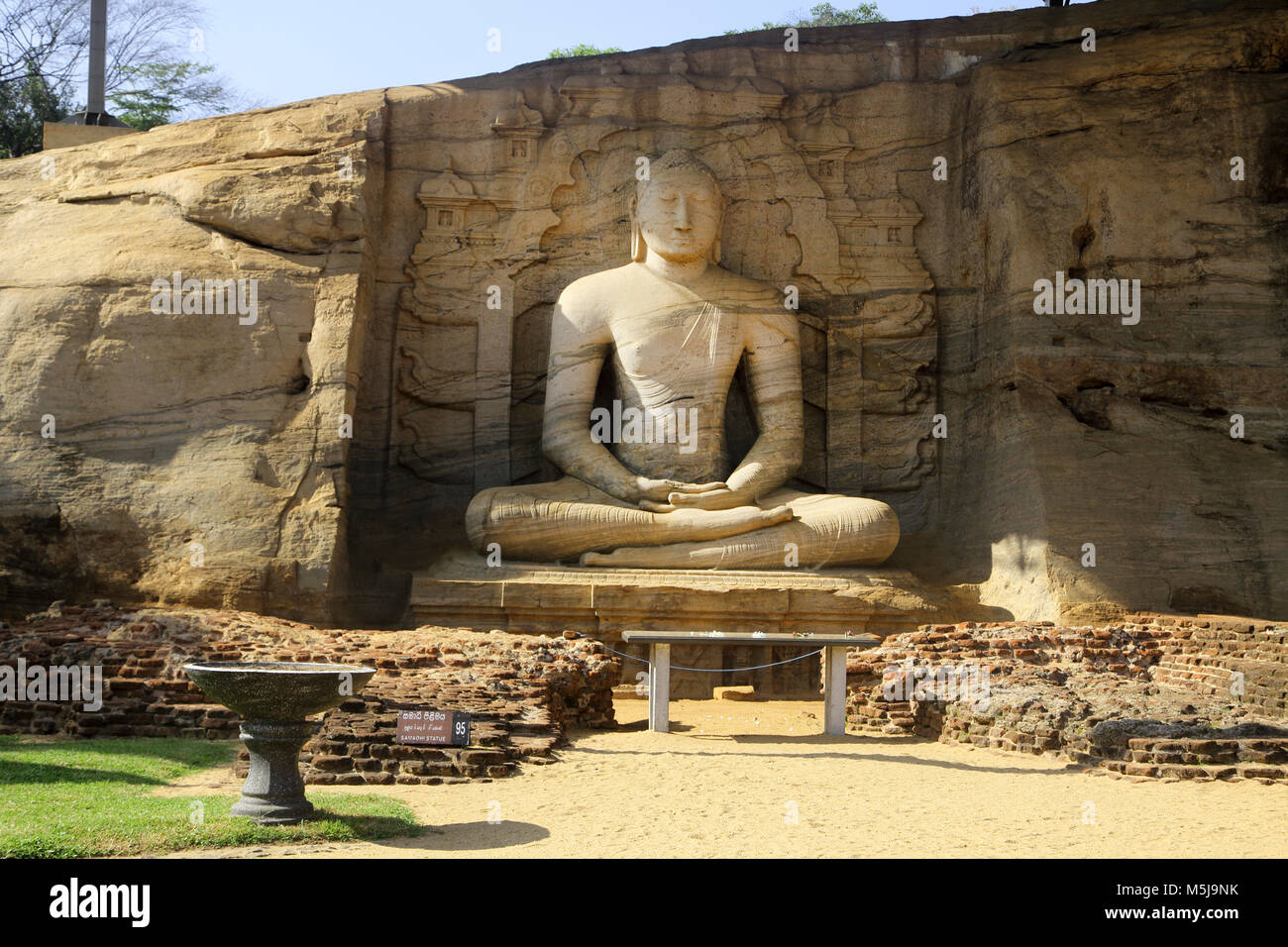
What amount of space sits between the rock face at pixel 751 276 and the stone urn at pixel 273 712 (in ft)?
17.5

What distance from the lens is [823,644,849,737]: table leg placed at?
9.84 m

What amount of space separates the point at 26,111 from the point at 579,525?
581 inches

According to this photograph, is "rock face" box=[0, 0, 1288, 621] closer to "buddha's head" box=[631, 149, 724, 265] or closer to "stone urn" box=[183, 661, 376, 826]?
"buddha's head" box=[631, 149, 724, 265]

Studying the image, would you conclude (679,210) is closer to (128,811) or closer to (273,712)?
(273,712)

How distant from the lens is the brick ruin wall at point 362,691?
7676 millimetres

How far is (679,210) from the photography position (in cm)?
1406

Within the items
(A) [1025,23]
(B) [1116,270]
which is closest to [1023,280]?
(B) [1116,270]

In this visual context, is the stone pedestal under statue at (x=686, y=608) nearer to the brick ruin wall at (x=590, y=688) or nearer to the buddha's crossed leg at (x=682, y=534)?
the buddha's crossed leg at (x=682, y=534)

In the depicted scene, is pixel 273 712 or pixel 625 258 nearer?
pixel 273 712

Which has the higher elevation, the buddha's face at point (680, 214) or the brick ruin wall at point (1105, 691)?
the buddha's face at point (680, 214)

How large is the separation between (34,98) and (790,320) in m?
14.5

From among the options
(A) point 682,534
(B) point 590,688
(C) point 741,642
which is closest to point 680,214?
(A) point 682,534

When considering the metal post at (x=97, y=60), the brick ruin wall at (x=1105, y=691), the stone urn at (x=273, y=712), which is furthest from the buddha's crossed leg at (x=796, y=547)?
the metal post at (x=97, y=60)

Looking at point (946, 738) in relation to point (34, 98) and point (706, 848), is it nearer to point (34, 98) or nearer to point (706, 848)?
point (706, 848)
